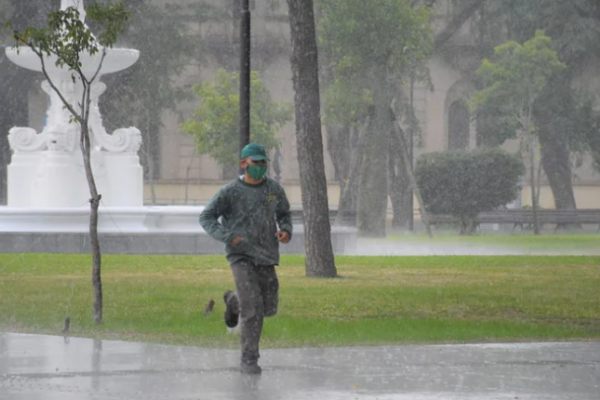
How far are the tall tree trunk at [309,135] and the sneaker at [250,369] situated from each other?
10890mm

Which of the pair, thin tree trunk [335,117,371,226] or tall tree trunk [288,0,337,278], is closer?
tall tree trunk [288,0,337,278]

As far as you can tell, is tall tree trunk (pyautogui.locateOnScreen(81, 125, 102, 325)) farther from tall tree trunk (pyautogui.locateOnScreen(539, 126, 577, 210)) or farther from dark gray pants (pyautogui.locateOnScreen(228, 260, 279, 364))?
tall tree trunk (pyautogui.locateOnScreen(539, 126, 577, 210))

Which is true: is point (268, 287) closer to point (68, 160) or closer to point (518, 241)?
point (68, 160)

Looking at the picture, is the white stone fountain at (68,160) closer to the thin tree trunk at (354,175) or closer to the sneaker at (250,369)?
the thin tree trunk at (354,175)

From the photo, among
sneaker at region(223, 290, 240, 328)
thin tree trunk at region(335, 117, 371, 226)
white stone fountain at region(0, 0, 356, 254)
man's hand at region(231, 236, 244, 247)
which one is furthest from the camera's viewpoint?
thin tree trunk at region(335, 117, 371, 226)

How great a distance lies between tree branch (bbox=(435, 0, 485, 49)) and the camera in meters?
50.6

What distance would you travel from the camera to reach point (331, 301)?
17.2 m

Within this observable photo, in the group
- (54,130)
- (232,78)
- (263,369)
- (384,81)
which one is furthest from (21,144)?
(232,78)

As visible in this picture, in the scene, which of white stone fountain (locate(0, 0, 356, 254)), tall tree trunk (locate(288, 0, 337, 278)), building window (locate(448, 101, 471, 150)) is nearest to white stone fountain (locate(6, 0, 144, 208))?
white stone fountain (locate(0, 0, 356, 254))

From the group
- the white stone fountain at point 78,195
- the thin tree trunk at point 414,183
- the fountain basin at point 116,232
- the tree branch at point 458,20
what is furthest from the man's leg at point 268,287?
the tree branch at point 458,20

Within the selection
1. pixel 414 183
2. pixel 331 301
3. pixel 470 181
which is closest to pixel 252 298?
pixel 331 301

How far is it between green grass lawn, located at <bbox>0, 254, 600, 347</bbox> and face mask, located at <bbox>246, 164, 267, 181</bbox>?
2.75 metres

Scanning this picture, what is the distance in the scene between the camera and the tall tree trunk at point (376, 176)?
4328 centimetres

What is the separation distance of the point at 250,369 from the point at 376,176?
110 ft
